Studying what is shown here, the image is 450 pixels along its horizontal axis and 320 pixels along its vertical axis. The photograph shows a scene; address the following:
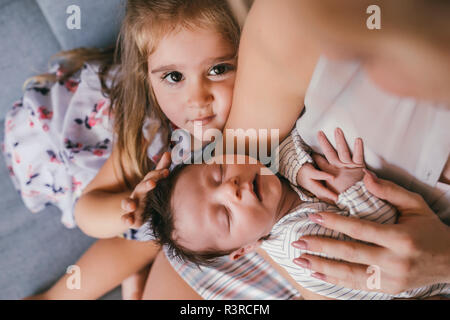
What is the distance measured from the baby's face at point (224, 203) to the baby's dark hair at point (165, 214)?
2 centimetres

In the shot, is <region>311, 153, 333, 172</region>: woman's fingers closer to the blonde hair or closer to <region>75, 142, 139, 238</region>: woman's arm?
the blonde hair

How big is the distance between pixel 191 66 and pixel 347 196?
38 cm

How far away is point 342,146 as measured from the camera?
61 cm

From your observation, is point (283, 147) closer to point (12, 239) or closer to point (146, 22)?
point (146, 22)

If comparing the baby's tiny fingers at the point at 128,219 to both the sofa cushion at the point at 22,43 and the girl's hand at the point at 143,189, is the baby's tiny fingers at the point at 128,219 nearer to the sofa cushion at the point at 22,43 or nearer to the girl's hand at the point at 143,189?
the girl's hand at the point at 143,189

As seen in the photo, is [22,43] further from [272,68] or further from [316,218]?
[316,218]

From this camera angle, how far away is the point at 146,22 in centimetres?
66

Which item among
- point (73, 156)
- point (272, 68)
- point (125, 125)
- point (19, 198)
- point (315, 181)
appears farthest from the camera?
point (19, 198)

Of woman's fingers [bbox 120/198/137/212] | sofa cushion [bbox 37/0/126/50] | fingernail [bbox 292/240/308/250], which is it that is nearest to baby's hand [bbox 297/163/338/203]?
fingernail [bbox 292/240/308/250]

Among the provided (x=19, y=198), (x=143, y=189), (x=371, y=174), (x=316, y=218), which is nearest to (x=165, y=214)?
(x=143, y=189)

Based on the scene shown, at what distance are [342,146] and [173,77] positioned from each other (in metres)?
0.35

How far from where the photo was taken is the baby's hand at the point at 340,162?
0.61 meters

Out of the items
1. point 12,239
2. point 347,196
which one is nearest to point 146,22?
point 347,196

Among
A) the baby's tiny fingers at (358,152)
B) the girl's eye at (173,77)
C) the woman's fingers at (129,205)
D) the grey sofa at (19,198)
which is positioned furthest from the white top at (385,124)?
the grey sofa at (19,198)
